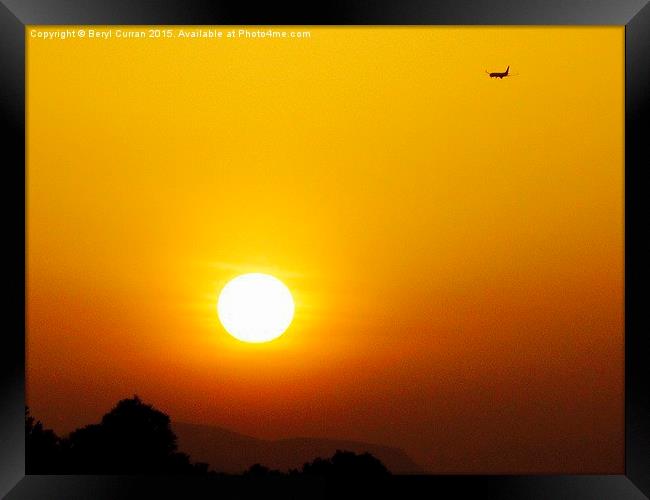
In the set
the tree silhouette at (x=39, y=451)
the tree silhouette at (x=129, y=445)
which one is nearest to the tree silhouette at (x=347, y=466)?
the tree silhouette at (x=129, y=445)

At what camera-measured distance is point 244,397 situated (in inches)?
106

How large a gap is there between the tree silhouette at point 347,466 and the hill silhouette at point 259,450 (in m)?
0.03

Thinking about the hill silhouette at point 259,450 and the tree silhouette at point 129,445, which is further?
the hill silhouette at point 259,450

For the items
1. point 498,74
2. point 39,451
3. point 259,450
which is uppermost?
point 498,74

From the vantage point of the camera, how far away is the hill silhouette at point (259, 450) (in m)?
2.36

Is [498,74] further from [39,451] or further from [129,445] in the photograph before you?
[39,451]

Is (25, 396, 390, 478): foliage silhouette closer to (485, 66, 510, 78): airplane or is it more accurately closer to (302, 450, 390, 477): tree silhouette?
(302, 450, 390, 477): tree silhouette

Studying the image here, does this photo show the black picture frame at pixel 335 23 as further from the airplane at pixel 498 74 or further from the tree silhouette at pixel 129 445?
the airplane at pixel 498 74

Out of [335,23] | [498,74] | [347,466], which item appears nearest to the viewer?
[335,23]

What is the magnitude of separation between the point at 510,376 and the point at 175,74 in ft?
6.05

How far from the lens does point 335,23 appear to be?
210 centimetres

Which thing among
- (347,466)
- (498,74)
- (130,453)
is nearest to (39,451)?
(130,453)

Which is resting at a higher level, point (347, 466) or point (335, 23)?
point (335, 23)

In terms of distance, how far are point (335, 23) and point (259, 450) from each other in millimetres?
1688
